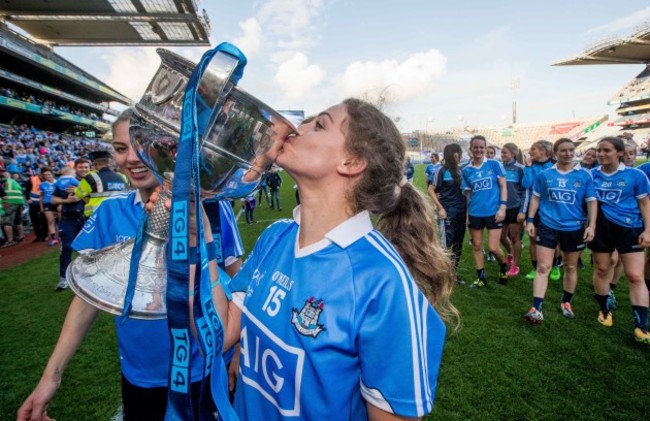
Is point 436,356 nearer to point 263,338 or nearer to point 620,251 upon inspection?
point 263,338

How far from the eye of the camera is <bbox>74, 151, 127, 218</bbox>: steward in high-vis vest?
4898 millimetres

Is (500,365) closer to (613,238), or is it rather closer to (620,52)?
(613,238)

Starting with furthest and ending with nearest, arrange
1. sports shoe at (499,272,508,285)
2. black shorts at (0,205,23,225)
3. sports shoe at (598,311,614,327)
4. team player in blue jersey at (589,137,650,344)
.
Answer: black shorts at (0,205,23,225), sports shoe at (499,272,508,285), sports shoe at (598,311,614,327), team player in blue jersey at (589,137,650,344)

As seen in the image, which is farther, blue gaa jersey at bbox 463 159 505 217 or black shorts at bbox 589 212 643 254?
blue gaa jersey at bbox 463 159 505 217

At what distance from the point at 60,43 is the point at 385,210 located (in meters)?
40.8

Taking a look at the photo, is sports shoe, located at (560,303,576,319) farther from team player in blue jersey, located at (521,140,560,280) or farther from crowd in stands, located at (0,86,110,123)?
crowd in stands, located at (0,86,110,123)

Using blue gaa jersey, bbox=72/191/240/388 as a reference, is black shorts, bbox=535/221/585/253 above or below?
below

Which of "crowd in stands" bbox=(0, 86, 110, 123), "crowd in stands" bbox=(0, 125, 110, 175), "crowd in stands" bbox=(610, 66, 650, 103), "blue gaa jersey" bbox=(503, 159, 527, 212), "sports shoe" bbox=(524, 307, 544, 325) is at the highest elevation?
→ "crowd in stands" bbox=(0, 86, 110, 123)

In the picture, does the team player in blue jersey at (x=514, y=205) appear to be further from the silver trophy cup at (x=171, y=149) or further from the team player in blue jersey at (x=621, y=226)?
the silver trophy cup at (x=171, y=149)

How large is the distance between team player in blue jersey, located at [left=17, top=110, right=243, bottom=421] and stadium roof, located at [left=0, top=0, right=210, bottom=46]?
23704 millimetres

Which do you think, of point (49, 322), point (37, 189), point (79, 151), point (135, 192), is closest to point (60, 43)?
point (79, 151)

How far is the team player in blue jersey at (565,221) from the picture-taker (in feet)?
14.1

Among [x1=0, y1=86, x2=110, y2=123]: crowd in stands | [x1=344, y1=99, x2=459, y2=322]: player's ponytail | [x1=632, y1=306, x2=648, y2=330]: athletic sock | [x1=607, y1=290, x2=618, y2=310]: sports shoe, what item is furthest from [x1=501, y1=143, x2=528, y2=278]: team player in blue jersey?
[x1=0, y1=86, x2=110, y2=123]: crowd in stands

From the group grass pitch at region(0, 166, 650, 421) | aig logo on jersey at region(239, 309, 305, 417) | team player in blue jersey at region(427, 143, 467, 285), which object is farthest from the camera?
team player in blue jersey at region(427, 143, 467, 285)
